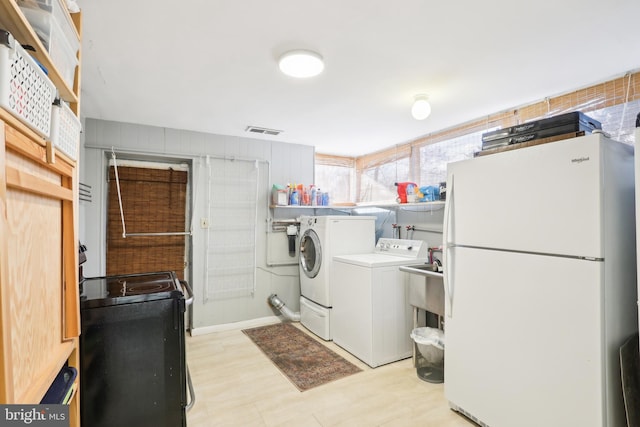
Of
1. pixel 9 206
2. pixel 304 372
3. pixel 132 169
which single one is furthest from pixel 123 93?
pixel 304 372

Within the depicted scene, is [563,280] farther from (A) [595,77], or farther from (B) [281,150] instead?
(B) [281,150]

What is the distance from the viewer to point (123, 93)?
255 centimetres

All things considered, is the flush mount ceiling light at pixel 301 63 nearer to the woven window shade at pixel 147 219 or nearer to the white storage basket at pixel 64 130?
the white storage basket at pixel 64 130

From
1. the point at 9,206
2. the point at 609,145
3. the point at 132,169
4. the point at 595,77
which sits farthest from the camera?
the point at 132,169

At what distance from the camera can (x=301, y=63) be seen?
1.95 m

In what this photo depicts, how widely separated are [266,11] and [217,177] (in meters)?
2.45

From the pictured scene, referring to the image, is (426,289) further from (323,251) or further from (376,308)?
(323,251)

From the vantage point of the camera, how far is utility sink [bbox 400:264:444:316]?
8.43 feet

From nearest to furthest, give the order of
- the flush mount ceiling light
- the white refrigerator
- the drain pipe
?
the white refrigerator → the flush mount ceiling light → the drain pipe

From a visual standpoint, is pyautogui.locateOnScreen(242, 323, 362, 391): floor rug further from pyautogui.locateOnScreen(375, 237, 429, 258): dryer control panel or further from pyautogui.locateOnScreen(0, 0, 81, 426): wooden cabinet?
pyautogui.locateOnScreen(0, 0, 81, 426): wooden cabinet

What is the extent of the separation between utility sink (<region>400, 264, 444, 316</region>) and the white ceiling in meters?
1.46

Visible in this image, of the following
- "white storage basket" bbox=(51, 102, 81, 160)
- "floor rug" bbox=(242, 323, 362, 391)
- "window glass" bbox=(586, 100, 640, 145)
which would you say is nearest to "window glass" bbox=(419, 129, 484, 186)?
"window glass" bbox=(586, 100, 640, 145)

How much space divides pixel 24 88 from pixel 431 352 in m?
2.91

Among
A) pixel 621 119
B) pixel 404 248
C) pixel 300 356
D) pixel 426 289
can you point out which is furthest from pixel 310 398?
pixel 621 119
